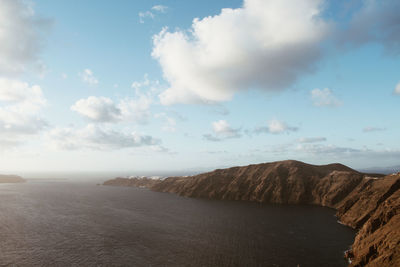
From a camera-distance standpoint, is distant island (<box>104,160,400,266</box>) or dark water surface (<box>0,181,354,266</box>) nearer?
distant island (<box>104,160,400,266</box>)

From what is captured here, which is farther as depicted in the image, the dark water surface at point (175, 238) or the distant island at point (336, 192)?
the dark water surface at point (175, 238)

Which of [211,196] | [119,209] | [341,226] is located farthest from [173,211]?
[341,226]

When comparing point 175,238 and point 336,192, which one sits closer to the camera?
point 175,238

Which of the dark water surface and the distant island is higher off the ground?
the distant island

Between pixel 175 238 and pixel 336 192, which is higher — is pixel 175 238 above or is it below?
below

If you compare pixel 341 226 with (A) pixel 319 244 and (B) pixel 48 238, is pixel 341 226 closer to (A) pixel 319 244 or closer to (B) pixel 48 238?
(A) pixel 319 244
